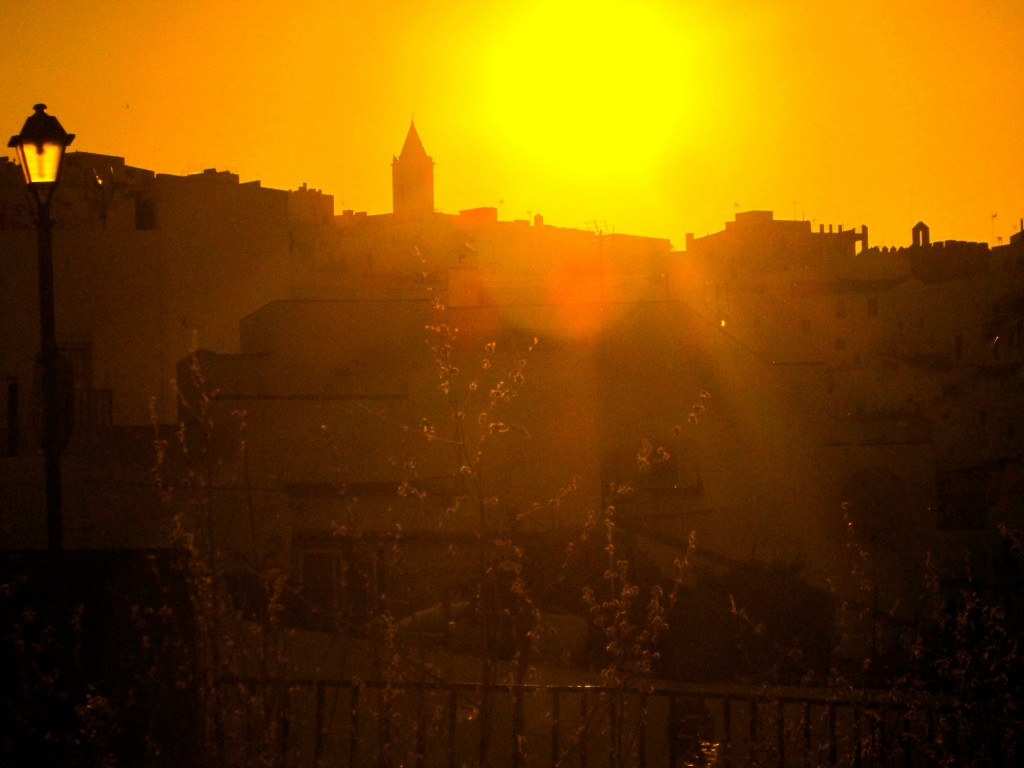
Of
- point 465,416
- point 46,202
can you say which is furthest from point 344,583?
point 465,416

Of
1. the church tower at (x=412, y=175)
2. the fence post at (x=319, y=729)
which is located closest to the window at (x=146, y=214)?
the fence post at (x=319, y=729)

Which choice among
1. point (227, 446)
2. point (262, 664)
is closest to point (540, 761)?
point (262, 664)

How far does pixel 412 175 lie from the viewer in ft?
237

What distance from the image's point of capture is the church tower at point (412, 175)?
70.8 m

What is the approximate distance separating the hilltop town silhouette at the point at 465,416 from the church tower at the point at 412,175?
4357 cm

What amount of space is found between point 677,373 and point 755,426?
167 centimetres

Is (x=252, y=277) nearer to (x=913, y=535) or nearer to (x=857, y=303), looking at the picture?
(x=913, y=535)

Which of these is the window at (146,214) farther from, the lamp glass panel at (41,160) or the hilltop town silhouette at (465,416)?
the lamp glass panel at (41,160)

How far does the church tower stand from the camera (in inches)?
2785

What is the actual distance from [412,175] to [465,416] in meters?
63.4

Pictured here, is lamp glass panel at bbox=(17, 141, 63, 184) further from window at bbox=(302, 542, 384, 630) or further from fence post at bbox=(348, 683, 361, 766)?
fence post at bbox=(348, 683, 361, 766)

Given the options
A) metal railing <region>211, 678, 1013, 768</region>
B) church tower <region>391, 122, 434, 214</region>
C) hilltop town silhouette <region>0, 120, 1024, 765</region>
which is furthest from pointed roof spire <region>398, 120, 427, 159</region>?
metal railing <region>211, 678, 1013, 768</region>

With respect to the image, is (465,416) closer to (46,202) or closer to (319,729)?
(46,202)

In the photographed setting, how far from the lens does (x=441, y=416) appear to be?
51.6 feet
